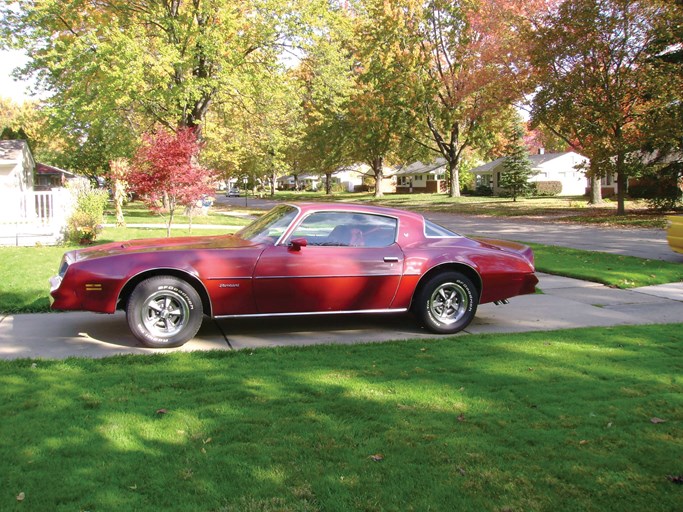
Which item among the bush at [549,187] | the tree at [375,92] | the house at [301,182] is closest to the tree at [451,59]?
the tree at [375,92]

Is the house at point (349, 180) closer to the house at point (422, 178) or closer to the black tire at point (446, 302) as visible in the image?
the house at point (422, 178)

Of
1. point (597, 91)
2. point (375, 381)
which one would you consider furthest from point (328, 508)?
point (597, 91)

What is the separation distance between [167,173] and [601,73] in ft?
74.3

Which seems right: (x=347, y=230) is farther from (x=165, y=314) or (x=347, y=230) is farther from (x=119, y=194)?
(x=119, y=194)

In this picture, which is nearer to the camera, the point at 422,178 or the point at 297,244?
the point at 297,244

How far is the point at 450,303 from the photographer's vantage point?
6699 millimetres

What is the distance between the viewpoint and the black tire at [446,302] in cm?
→ 660

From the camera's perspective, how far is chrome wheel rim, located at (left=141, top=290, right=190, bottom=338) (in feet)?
19.2

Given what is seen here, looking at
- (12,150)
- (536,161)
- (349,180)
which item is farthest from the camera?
(349,180)

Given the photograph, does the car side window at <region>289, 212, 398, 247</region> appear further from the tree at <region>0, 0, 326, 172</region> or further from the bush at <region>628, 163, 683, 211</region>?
the bush at <region>628, 163, 683, 211</region>

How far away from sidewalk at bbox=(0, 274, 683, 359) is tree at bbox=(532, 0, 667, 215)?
2072cm

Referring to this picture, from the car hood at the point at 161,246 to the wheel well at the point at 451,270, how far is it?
184 centimetres

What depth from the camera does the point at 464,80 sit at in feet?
136

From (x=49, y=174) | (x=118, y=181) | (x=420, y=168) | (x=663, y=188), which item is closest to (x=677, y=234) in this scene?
(x=118, y=181)
